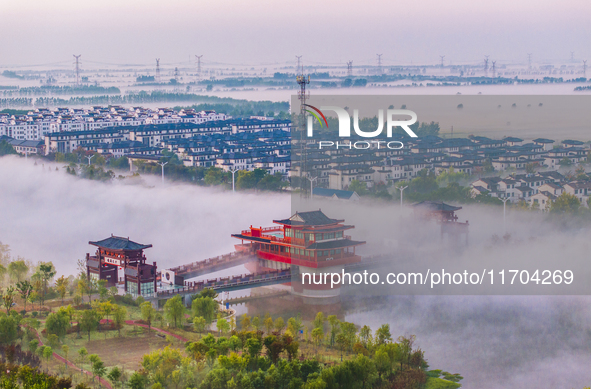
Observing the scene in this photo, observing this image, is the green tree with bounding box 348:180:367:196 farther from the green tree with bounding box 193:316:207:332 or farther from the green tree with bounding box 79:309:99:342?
the green tree with bounding box 79:309:99:342

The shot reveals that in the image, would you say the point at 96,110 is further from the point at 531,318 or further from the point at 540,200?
the point at 531,318

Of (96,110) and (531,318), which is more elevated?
(96,110)

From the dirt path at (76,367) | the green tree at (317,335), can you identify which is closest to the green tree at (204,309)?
the green tree at (317,335)

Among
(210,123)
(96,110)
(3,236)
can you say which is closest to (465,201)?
(3,236)

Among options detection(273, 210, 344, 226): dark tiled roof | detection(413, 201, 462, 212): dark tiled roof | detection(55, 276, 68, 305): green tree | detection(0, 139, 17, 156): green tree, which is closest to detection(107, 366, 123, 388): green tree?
detection(55, 276, 68, 305): green tree

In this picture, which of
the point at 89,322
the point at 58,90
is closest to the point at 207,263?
the point at 89,322

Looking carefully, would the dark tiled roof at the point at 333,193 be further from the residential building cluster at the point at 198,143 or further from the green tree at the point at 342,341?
the green tree at the point at 342,341
